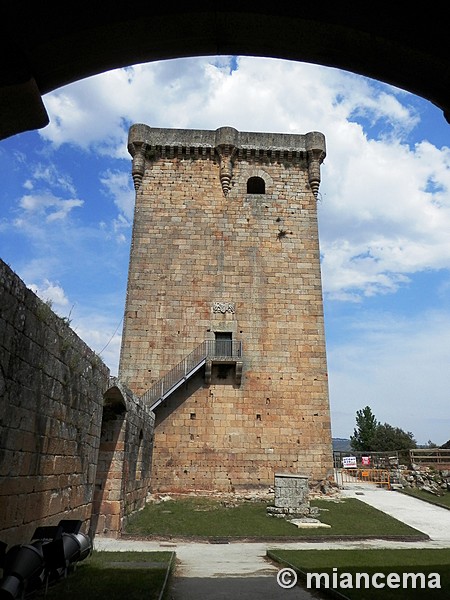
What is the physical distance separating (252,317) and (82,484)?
37.8 feet

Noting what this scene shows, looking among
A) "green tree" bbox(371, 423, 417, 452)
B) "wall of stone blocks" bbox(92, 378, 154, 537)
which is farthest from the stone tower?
"green tree" bbox(371, 423, 417, 452)

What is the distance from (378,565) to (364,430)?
42.8 m

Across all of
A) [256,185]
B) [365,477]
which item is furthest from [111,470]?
[365,477]

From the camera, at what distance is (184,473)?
16.7 meters

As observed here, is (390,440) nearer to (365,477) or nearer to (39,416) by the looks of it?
(365,477)

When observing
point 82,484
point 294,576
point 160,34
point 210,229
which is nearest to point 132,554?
point 82,484

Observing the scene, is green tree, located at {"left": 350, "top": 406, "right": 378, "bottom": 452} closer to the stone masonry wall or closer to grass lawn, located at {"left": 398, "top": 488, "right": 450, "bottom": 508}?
grass lawn, located at {"left": 398, "top": 488, "right": 450, "bottom": 508}

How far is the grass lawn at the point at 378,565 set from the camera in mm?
5031

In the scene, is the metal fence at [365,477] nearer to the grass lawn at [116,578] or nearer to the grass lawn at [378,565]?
the grass lawn at [378,565]

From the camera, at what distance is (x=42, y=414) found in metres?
5.91

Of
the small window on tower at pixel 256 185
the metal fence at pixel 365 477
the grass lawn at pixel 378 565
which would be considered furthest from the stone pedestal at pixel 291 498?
the small window on tower at pixel 256 185

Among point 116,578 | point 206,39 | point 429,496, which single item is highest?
point 206,39

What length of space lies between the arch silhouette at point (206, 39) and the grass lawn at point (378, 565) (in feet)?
15.9

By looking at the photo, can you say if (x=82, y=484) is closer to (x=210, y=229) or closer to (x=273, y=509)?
(x=273, y=509)
